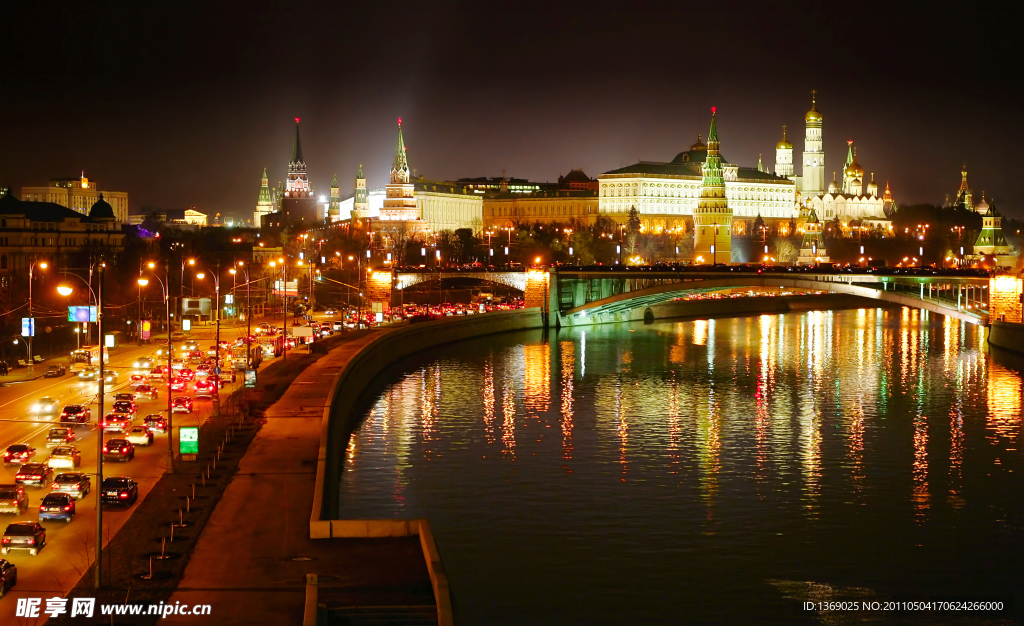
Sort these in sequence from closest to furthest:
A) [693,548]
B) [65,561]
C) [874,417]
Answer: [65,561], [693,548], [874,417]

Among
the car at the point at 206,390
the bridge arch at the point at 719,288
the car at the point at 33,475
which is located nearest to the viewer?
the car at the point at 33,475

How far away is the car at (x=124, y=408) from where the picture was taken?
34.9 metres

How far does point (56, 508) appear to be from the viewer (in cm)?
2316

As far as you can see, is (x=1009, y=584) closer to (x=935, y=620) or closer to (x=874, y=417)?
(x=935, y=620)

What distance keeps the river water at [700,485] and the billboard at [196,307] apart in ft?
49.9

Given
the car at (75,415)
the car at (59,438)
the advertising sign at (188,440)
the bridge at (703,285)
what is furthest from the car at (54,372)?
the bridge at (703,285)

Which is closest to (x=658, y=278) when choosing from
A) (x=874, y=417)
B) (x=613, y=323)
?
(x=613, y=323)

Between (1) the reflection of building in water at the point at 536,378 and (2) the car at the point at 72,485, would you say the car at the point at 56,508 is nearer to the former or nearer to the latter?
(2) the car at the point at 72,485

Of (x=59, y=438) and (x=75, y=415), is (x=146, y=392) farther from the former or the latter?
(x=59, y=438)

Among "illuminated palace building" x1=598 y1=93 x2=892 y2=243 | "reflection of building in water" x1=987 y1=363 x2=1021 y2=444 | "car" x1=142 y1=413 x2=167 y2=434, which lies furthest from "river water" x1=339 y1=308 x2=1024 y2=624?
"illuminated palace building" x1=598 y1=93 x2=892 y2=243

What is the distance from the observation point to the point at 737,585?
23.1 meters

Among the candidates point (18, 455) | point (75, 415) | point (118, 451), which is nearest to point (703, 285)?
point (75, 415)

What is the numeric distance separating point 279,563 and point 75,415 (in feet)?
51.9

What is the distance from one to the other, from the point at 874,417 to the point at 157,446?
23.2m
